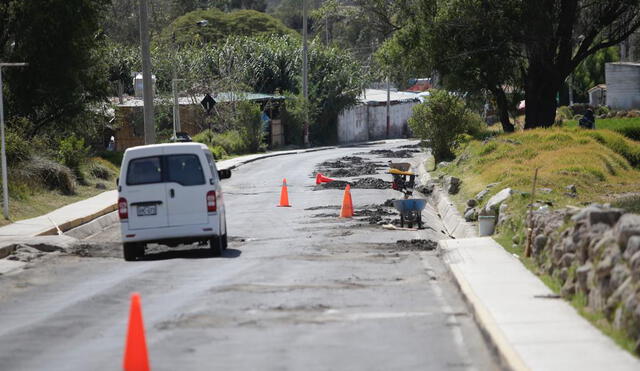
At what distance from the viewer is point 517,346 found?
930 centimetres

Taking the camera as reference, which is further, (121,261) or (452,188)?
(452,188)

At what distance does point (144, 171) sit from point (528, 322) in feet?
30.6

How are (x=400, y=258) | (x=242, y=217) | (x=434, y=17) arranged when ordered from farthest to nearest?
(x=434, y=17) < (x=242, y=217) < (x=400, y=258)

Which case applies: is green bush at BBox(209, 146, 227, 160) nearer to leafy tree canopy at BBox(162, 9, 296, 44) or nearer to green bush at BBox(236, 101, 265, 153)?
green bush at BBox(236, 101, 265, 153)

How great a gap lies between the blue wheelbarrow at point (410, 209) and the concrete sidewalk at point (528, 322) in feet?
20.1

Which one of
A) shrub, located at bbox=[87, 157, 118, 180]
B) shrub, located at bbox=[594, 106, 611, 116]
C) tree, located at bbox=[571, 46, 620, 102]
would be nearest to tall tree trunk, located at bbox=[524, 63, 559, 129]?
shrub, located at bbox=[87, 157, 118, 180]

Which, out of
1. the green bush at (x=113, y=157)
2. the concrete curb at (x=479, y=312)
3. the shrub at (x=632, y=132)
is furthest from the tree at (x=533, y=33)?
the concrete curb at (x=479, y=312)

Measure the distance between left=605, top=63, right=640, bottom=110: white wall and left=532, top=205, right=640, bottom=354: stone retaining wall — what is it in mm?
58226

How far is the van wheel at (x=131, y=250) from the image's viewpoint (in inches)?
715

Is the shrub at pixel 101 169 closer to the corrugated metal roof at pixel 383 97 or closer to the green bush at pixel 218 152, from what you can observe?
the green bush at pixel 218 152

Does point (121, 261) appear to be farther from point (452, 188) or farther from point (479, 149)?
point (479, 149)

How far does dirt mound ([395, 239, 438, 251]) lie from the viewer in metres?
19.0

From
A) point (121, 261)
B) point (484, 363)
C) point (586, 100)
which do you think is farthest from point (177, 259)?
point (586, 100)

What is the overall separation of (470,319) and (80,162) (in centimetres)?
2462
